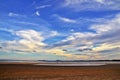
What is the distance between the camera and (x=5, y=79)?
68.8 feet

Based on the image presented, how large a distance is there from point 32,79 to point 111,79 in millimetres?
7122

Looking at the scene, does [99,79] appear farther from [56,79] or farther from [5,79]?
[5,79]

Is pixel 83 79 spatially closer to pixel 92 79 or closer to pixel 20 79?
pixel 92 79

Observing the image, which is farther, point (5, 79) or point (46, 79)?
point (46, 79)

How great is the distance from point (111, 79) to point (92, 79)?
1719 millimetres

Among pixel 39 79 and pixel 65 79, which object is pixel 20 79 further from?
pixel 65 79

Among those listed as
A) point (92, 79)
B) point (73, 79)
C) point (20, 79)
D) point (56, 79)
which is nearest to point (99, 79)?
point (92, 79)

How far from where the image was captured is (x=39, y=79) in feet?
71.3

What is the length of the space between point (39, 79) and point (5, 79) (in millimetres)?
2962

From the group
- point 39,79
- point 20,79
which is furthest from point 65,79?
point 20,79

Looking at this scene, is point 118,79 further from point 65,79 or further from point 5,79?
point 5,79

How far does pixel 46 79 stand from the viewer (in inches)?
888

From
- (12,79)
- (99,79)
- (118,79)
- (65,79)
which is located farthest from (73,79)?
(12,79)

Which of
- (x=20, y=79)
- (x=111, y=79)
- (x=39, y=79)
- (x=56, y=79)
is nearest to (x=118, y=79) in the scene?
(x=111, y=79)
